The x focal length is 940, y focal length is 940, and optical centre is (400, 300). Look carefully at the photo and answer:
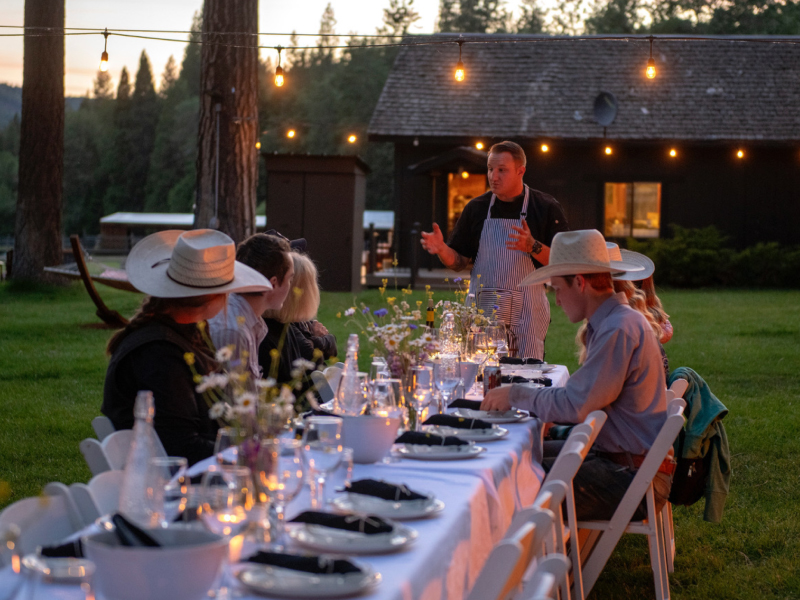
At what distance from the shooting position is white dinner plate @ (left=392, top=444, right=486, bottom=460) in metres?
2.82

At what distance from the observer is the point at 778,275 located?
20422mm

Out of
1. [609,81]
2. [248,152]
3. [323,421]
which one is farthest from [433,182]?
[323,421]

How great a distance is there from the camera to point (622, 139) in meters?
21.1

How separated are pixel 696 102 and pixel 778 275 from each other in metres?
4.58

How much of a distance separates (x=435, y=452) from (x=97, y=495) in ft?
3.47

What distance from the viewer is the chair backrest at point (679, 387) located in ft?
12.7

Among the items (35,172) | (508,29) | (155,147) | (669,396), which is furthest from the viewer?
(155,147)

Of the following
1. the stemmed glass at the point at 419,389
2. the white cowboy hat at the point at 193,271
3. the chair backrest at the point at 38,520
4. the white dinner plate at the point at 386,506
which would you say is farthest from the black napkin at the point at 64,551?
the stemmed glass at the point at 419,389

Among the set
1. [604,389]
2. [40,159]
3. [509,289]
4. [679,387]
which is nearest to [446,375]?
[604,389]

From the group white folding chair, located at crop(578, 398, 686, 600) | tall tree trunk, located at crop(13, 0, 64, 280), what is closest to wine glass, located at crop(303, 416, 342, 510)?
white folding chair, located at crop(578, 398, 686, 600)

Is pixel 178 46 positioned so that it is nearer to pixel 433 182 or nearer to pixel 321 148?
pixel 321 148

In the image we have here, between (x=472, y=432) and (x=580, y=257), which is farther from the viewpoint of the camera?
(x=580, y=257)

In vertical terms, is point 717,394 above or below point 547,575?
below

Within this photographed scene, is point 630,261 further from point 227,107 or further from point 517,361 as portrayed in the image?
point 227,107
